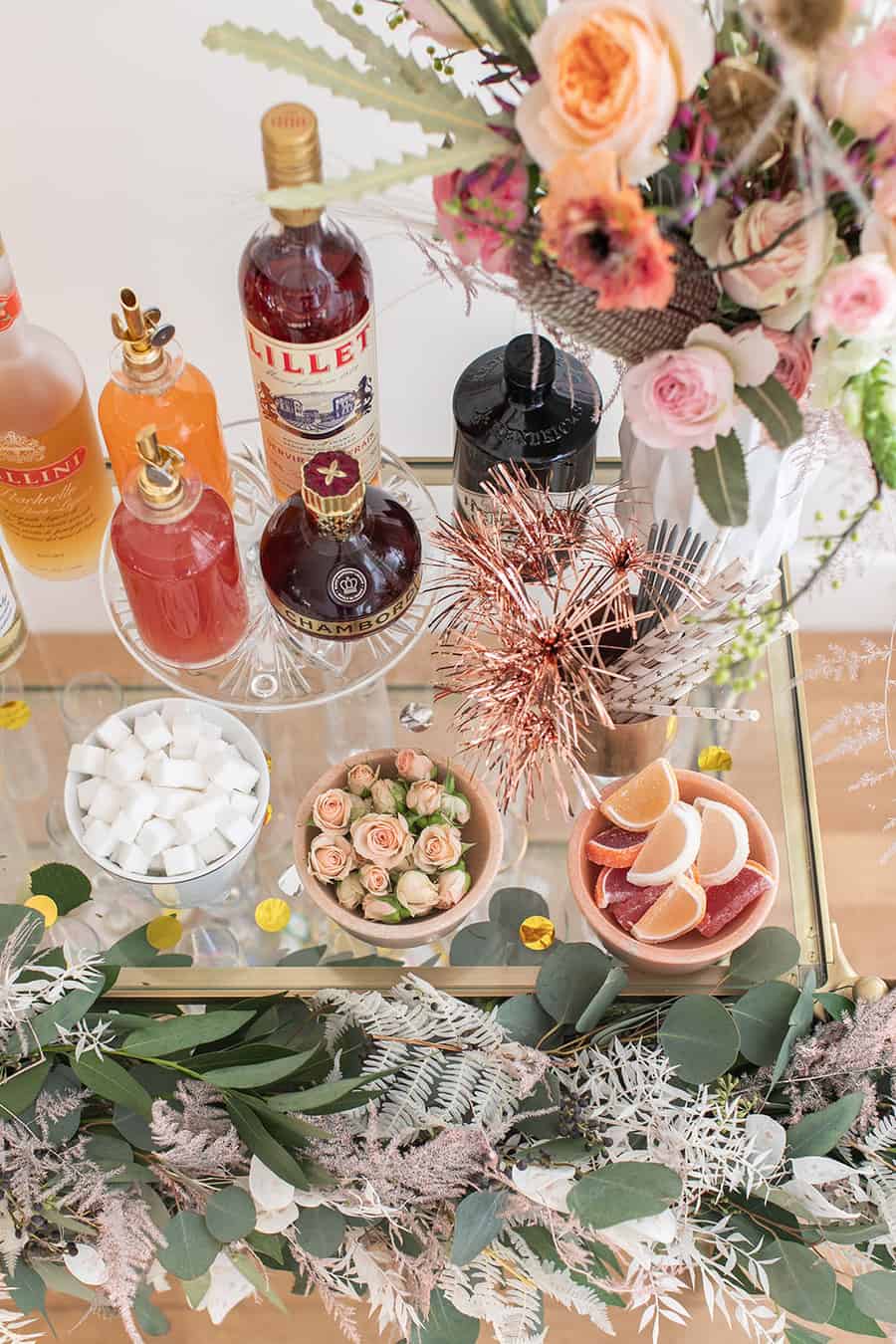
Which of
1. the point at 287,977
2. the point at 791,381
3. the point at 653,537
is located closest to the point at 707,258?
the point at 791,381

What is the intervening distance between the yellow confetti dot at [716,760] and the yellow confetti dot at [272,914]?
1.05 ft

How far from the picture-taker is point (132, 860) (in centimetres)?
78

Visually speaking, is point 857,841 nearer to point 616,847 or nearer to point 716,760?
point 716,760

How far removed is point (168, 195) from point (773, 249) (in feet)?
1.83

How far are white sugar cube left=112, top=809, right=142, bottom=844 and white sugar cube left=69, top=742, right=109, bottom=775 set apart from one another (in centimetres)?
4

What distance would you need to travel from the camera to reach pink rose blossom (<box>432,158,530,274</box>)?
514mm

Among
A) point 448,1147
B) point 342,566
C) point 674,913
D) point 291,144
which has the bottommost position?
point 448,1147

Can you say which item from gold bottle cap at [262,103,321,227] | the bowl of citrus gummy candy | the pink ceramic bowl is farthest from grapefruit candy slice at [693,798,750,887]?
gold bottle cap at [262,103,321,227]

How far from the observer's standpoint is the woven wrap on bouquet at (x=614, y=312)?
539 mm

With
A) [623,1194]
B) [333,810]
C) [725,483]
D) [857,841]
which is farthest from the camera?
[857,841]

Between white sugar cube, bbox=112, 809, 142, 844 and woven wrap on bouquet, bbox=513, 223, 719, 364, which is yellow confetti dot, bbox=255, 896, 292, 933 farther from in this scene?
woven wrap on bouquet, bbox=513, 223, 719, 364

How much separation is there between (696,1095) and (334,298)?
0.51 meters

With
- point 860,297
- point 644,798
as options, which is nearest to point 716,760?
point 644,798

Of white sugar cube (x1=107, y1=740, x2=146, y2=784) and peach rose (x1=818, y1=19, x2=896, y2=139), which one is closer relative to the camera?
peach rose (x1=818, y1=19, x2=896, y2=139)
